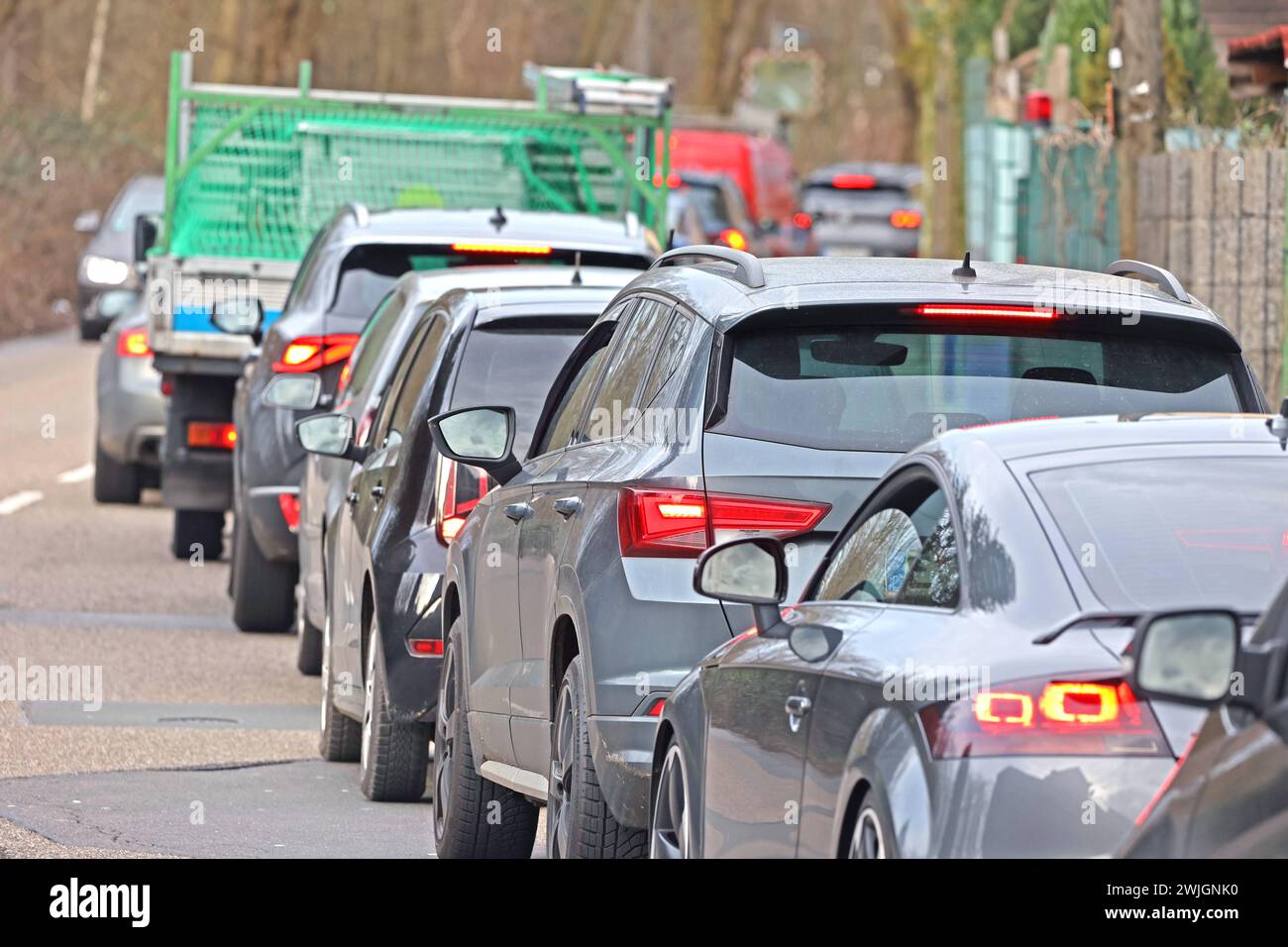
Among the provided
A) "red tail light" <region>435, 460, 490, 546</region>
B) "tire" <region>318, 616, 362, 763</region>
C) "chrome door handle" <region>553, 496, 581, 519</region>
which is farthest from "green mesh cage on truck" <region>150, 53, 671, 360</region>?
"chrome door handle" <region>553, 496, 581, 519</region>

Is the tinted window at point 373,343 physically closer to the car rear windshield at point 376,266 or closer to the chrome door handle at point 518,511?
the car rear windshield at point 376,266

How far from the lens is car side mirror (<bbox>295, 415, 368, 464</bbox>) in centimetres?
1015

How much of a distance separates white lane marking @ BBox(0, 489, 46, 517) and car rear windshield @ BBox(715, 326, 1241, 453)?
12.3m

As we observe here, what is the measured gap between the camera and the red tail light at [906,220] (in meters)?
50.7

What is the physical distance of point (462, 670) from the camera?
796 cm

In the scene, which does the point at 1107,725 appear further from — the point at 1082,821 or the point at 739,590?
the point at 739,590

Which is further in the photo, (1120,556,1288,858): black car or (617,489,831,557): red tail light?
(617,489,831,557): red tail light

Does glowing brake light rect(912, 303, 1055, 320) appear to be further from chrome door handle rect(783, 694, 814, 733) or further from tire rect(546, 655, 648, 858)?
chrome door handle rect(783, 694, 814, 733)

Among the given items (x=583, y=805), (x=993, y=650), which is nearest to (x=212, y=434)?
(x=583, y=805)

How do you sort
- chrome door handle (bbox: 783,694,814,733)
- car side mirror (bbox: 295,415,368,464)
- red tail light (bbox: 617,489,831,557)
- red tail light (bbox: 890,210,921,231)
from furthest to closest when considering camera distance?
1. red tail light (bbox: 890,210,921,231)
2. car side mirror (bbox: 295,415,368,464)
3. red tail light (bbox: 617,489,831,557)
4. chrome door handle (bbox: 783,694,814,733)

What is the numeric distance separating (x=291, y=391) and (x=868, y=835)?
7.11 metres

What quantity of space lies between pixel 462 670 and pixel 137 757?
2.28 m

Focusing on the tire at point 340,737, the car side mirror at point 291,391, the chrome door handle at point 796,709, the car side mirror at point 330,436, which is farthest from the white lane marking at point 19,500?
the chrome door handle at point 796,709
